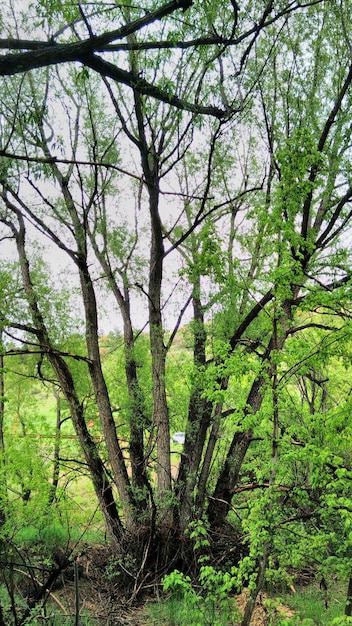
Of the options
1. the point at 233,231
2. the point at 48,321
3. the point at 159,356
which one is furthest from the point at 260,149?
the point at 48,321

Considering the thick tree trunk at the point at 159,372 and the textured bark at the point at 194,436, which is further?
the thick tree trunk at the point at 159,372

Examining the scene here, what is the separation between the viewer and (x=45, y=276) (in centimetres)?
1339

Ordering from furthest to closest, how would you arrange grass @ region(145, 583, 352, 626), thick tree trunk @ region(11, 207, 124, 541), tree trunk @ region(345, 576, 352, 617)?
1. thick tree trunk @ region(11, 207, 124, 541)
2. grass @ region(145, 583, 352, 626)
3. tree trunk @ region(345, 576, 352, 617)

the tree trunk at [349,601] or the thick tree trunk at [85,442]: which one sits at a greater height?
the thick tree trunk at [85,442]

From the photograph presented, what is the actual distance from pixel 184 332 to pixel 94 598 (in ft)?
18.1

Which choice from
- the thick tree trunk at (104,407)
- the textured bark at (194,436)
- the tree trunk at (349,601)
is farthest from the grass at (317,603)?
the thick tree trunk at (104,407)

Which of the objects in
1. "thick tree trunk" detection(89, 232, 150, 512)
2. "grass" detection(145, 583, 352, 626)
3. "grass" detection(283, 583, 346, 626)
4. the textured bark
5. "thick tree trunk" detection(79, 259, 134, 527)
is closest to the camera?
"grass" detection(145, 583, 352, 626)

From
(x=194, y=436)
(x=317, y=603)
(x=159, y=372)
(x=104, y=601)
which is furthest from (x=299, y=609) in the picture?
(x=159, y=372)

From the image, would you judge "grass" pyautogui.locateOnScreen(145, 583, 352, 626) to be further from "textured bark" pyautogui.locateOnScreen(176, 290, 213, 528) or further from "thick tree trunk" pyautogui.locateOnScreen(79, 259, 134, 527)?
"thick tree trunk" pyautogui.locateOnScreen(79, 259, 134, 527)

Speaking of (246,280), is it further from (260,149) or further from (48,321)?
(48,321)

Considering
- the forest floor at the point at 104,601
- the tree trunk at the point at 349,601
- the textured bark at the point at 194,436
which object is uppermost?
the textured bark at the point at 194,436

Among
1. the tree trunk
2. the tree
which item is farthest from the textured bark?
the tree trunk

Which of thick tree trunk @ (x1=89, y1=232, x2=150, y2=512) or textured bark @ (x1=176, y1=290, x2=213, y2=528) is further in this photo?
thick tree trunk @ (x1=89, y1=232, x2=150, y2=512)

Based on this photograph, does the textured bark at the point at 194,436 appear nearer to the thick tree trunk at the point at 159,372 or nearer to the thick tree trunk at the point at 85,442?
the thick tree trunk at the point at 159,372
